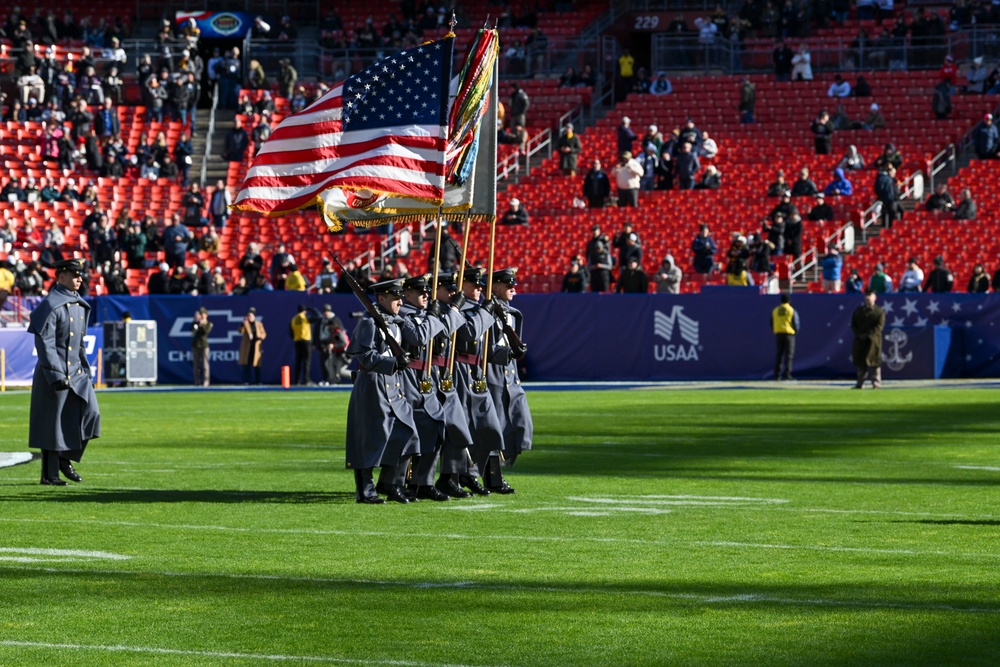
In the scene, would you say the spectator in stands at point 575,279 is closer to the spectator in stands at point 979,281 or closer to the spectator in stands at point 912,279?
the spectator in stands at point 912,279

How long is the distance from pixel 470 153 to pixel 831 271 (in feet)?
77.3

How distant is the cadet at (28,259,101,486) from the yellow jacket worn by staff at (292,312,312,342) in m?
20.7

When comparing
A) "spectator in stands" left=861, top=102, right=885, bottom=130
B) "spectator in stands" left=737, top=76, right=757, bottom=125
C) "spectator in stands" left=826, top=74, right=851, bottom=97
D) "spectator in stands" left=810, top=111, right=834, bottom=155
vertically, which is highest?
"spectator in stands" left=826, top=74, right=851, bottom=97

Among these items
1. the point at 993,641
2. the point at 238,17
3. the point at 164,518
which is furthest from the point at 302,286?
the point at 993,641

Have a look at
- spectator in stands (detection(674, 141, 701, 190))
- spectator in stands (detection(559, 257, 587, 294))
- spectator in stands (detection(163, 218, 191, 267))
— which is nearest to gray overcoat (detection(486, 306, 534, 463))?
spectator in stands (detection(559, 257, 587, 294))

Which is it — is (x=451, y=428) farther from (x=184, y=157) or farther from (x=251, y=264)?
(x=184, y=157)

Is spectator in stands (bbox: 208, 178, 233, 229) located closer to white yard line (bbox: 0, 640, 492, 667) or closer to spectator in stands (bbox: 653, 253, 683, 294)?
spectator in stands (bbox: 653, 253, 683, 294)

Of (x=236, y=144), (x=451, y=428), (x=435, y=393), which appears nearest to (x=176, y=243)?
(x=236, y=144)

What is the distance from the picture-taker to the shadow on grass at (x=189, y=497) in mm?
14211

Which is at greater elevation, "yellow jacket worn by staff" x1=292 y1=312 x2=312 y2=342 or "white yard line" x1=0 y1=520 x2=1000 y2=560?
"yellow jacket worn by staff" x1=292 y1=312 x2=312 y2=342

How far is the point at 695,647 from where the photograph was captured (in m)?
7.59

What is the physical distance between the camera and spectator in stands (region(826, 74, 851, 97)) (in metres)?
47.7

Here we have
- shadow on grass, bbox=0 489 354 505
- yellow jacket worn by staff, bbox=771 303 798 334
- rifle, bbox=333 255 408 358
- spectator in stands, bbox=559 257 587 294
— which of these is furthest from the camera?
spectator in stands, bbox=559 257 587 294

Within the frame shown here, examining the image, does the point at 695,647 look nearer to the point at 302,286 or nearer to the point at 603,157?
the point at 302,286
